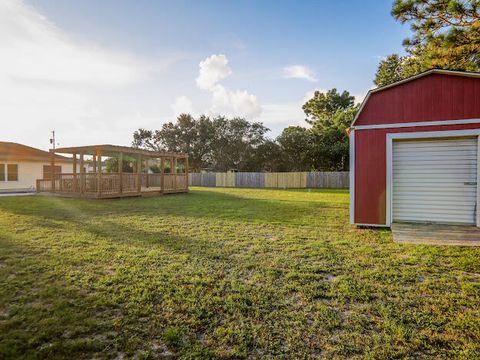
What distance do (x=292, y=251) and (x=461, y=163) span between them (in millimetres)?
4782

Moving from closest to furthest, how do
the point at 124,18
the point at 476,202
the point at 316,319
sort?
1. the point at 316,319
2. the point at 476,202
3. the point at 124,18

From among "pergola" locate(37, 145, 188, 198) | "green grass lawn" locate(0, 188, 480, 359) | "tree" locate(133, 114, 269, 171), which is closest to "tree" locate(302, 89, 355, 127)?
"tree" locate(133, 114, 269, 171)

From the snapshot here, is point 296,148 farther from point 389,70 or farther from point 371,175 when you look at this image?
point 371,175

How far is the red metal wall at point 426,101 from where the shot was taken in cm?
603

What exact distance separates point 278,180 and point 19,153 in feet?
67.1

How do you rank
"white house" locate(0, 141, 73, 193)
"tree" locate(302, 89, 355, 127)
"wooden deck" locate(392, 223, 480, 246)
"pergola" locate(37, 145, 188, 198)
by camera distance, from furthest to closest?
"tree" locate(302, 89, 355, 127) → "white house" locate(0, 141, 73, 193) → "pergola" locate(37, 145, 188, 198) → "wooden deck" locate(392, 223, 480, 246)

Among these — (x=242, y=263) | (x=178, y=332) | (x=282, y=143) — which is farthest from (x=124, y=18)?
(x=282, y=143)

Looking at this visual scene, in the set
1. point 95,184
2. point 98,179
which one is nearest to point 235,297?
point 98,179

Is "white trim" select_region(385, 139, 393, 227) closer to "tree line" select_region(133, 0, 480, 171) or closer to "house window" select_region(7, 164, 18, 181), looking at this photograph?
"tree line" select_region(133, 0, 480, 171)

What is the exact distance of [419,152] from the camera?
21.8 feet

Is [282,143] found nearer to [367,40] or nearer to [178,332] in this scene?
[367,40]

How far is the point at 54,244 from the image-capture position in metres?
5.12

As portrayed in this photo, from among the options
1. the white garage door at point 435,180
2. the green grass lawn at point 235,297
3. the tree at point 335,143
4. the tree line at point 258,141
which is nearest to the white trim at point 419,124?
the white garage door at point 435,180

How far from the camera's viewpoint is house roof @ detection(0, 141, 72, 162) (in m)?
18.6
